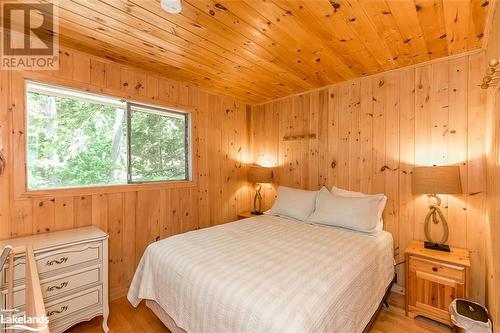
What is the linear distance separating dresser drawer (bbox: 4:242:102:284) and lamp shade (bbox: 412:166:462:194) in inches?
111

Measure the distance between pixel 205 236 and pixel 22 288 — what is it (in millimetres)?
1289

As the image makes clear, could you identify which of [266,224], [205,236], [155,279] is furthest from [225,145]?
[155,279]

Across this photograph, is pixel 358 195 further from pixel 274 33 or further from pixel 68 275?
pixel 68 275

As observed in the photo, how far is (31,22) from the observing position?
1771mm

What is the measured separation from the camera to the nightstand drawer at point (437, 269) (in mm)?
1884

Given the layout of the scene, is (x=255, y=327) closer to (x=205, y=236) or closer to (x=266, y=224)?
(x=205, y=236)

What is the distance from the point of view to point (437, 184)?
1992 millimetres

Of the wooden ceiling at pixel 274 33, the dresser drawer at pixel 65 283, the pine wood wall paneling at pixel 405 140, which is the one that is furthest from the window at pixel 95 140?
the pine wood wall paneling at pixel 405 140

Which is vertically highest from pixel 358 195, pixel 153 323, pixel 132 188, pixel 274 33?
pixel 274 33

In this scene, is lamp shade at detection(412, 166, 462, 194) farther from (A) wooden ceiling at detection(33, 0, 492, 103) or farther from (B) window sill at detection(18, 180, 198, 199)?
(B) window sill at detection(18, 180, 198, 199)

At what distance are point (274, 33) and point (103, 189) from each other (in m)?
2.17

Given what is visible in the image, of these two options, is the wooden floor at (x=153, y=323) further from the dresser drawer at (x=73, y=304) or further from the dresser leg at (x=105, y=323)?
the dresser drawer at (x=73, y=304)

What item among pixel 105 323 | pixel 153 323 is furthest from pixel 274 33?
pixel 105 323

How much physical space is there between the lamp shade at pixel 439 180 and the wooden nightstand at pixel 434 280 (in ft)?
1.82
